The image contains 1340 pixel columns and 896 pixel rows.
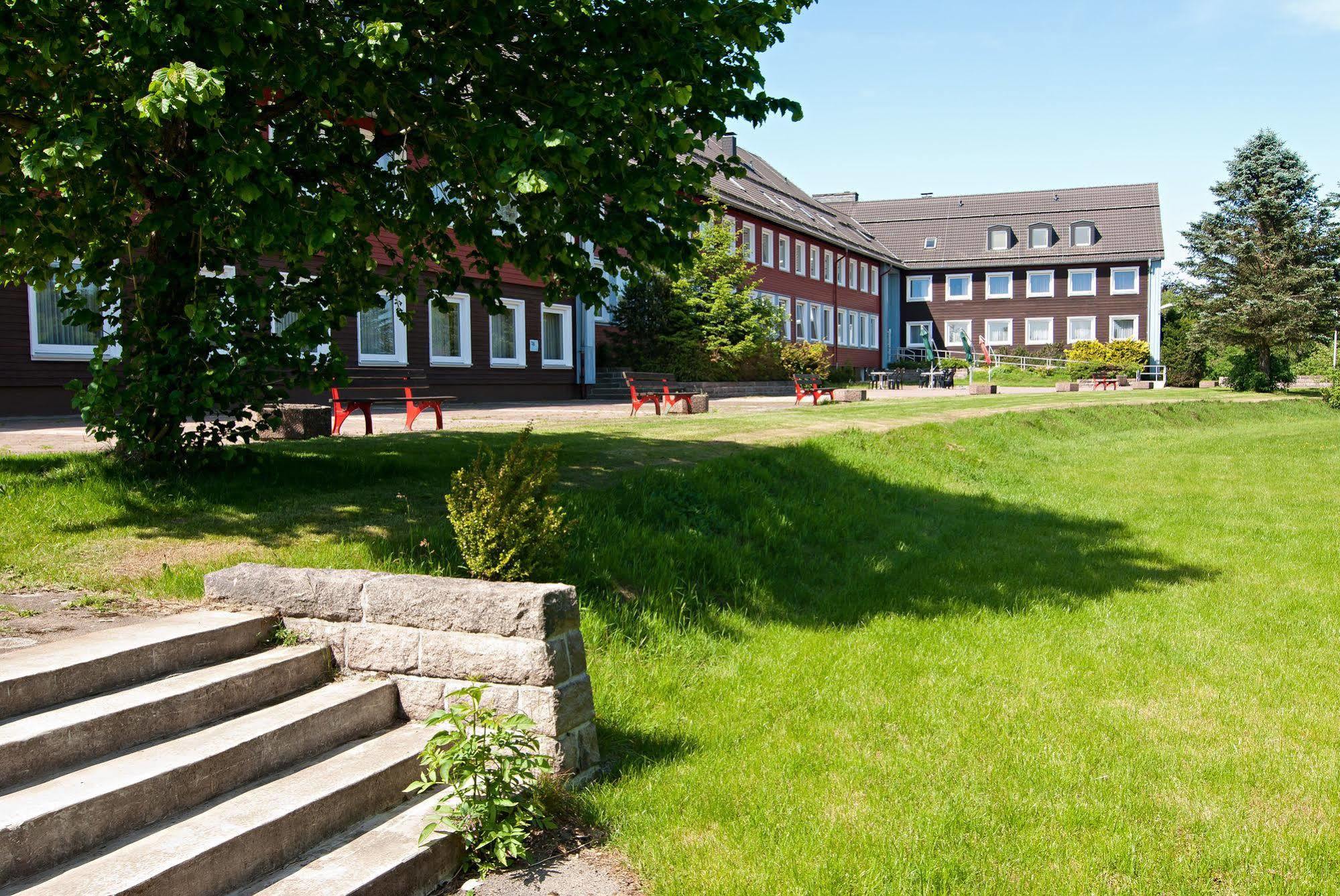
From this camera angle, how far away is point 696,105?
7.96 m

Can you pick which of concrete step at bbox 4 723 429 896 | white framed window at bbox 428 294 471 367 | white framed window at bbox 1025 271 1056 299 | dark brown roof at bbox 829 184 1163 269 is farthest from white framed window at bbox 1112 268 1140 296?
concrete step at bbox 4 723 429 896

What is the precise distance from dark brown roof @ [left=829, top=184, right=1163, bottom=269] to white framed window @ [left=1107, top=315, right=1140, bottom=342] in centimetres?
314

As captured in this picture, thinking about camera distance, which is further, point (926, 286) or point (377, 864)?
point (926, 286)

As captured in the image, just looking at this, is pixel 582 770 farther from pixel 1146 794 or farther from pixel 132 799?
pixel 1146 794

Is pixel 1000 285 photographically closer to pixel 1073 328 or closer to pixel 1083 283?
pixel 1083 283

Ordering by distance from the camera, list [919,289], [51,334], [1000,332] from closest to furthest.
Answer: [51,334] → [1000,332] → [919,289]

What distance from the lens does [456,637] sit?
16.1 ft

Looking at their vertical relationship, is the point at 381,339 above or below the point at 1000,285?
below

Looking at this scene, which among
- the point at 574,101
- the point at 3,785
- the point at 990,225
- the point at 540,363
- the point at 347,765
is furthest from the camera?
the point at 990,225

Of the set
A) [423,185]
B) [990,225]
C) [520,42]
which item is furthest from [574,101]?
Answer: [990,225]

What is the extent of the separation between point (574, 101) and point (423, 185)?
2255 mm

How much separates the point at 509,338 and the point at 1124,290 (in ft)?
138

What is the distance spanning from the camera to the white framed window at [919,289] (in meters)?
63.1

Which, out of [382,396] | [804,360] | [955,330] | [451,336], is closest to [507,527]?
[382,396]
